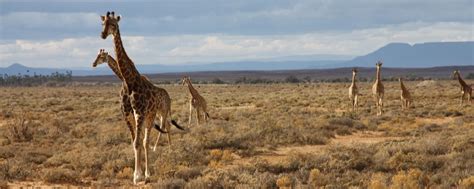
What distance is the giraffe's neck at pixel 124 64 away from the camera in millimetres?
12016

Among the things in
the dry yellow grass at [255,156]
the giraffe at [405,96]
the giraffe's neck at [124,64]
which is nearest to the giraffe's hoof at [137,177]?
the dry yellow grass at [255,156]

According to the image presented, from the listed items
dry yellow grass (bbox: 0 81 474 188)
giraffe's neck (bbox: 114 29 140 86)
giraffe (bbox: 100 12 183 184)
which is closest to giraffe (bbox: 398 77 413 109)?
dry yellow grass (bbox: 0 81 474 188)

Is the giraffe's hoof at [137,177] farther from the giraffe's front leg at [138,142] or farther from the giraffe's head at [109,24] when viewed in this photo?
the giraffe's head at [109,24]

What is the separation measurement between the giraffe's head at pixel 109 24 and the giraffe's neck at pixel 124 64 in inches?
6.1

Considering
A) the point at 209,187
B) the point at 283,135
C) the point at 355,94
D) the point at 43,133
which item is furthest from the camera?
the point at 355,94

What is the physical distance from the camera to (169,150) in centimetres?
1503

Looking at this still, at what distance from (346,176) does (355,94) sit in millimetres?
19246

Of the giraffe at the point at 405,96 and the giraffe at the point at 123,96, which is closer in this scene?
the giraffe at the point at 123,96

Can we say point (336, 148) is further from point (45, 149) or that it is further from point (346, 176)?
point (45, 149)

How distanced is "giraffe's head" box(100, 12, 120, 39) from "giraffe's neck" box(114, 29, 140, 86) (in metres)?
0.15

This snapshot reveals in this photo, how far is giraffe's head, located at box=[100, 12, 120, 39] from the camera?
456 inches

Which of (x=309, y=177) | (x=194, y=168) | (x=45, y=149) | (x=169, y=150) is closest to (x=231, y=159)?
(x=169, y=150)

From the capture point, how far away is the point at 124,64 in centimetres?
1210

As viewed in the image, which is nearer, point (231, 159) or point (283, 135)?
point (231, 159)
